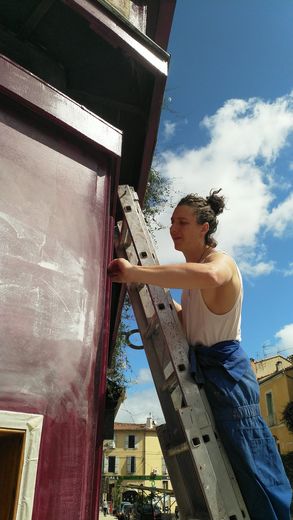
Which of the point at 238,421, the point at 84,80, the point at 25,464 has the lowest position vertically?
the point at 25,464

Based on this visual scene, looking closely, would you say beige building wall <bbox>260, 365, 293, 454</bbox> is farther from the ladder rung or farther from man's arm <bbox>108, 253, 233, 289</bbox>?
man's arm <bbox>108, 253, 233, 289</bbox>

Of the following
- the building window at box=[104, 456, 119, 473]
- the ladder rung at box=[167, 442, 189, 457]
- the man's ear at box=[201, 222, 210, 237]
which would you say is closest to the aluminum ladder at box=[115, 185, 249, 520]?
the ladder rung at box=[167, 442, 189, 457]

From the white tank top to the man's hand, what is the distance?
418mm

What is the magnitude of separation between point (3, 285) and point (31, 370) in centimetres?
41

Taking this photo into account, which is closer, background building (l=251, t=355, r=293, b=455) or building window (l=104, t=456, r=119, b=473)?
background building (l=251, t=355, r=293, b=455)

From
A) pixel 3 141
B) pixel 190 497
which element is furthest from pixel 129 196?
pixel 190 497

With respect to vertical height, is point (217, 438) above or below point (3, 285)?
below

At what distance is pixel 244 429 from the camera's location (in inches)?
76.9

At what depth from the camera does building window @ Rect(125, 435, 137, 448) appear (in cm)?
5419

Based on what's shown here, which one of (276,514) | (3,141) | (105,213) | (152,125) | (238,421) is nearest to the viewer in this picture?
(276,514)

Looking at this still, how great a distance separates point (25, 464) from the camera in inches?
68.2

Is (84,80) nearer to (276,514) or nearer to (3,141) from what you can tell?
(3,141)

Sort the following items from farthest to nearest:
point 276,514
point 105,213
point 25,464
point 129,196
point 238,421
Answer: point 129,196
point 105,213
point 238,421
point 276,514
point 25,464

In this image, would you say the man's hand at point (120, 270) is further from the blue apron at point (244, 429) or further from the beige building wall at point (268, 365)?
the beige building wall at point (268, 365)
